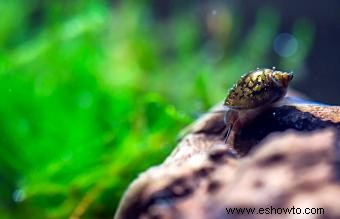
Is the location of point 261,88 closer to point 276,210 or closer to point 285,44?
point 276,210

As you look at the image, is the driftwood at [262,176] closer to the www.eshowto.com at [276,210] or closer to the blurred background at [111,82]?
the www.eshowto.com at [276,210]

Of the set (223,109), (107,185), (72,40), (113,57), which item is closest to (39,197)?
(107,185)

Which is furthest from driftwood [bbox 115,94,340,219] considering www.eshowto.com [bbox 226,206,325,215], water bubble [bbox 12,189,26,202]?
water bubble [bbox 12,189,26,202]

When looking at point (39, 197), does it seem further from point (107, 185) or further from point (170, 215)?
point (170, 215)

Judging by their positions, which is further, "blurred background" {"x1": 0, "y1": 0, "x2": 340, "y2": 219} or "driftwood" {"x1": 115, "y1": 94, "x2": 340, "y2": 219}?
"blurred background" {"x1": 0, "y1": 0, "x2": 340, "y2": 219}

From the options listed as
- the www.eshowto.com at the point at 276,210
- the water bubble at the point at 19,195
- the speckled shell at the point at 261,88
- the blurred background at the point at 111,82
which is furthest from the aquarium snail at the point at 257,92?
the water bubble at the point at 19,195

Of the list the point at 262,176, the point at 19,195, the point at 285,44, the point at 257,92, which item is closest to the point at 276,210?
the point at 262,176

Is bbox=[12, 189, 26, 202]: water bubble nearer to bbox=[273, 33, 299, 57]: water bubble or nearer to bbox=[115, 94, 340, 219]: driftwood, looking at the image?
bbox=[115, 94, 340, 219]: driftwood
